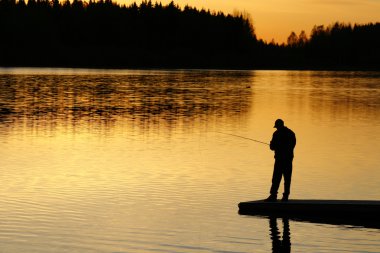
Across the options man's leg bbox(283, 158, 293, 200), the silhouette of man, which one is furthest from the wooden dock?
the silhouette of man

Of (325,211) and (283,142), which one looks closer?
(325,211)

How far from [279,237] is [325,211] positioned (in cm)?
218

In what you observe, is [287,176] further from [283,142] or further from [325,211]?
[325,211]

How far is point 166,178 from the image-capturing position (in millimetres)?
29641

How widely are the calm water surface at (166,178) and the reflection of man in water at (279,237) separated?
3 centimetres

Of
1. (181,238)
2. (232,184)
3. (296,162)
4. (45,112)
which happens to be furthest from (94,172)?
(45,112)

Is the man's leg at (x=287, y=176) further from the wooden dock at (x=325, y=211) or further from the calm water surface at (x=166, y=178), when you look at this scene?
the calm water surface at (x=166, y=178)

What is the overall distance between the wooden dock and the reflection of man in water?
0.36 metres

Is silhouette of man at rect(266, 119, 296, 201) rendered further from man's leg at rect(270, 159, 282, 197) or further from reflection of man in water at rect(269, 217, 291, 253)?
reflection of man in water at rect(269, 217, 291, 253)

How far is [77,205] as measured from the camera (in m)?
24.0

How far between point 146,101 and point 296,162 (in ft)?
145

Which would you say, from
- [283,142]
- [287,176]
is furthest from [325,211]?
[283,142]

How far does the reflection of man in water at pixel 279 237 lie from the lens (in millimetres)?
19297

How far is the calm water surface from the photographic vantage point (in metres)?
20.1
